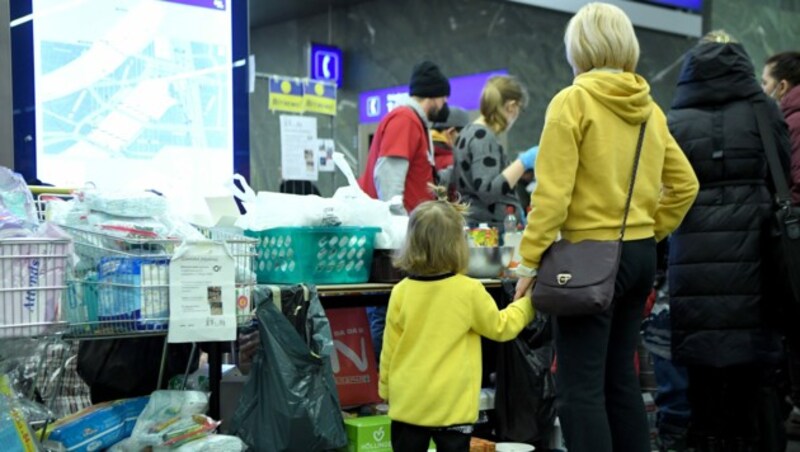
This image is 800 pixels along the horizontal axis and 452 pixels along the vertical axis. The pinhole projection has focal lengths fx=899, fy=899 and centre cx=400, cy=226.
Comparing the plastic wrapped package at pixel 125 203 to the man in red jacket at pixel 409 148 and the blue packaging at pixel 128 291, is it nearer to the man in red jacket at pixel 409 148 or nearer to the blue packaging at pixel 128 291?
the blue packaging at pixel 128 291

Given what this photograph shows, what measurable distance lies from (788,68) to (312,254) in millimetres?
2299

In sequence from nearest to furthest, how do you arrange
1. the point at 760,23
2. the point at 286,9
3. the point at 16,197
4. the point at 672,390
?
1. the point at 16,197
2. the point at 672,390
3. the point at 760,23
4. the point at 286,9

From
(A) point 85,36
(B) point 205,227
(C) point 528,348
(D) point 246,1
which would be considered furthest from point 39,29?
(C) point 528,348

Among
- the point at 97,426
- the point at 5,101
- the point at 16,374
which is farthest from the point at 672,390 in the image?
the point at 5,101

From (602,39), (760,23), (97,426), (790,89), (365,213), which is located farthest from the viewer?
(760,23)

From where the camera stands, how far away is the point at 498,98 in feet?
13.1

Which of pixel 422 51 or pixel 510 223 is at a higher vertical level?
pixel 422 51

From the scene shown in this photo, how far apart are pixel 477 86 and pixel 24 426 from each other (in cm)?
506

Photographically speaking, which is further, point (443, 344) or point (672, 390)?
point (672, 390)

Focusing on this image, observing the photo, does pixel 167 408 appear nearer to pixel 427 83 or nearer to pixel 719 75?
pixel 427 83

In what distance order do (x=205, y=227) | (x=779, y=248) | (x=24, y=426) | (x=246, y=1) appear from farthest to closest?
(x=246, y=1) < (x=779, y=248) < (x=205, y=227) < (x=24, y=426)

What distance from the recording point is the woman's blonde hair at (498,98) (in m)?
4.01

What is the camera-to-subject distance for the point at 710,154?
11.0ft

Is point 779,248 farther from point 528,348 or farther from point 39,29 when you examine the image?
point 39,29
